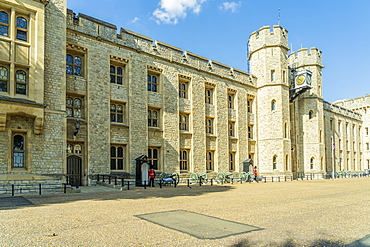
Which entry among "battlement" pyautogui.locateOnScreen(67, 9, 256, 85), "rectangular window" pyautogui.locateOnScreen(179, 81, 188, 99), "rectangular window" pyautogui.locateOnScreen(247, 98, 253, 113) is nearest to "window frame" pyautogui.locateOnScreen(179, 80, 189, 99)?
"rectangular window" pyautogui.locateOnScreen(179, 81, 188, 99)

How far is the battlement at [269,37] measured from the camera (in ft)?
110

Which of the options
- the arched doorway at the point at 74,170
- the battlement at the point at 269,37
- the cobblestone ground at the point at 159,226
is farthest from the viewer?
the battlement at the point at 269,37

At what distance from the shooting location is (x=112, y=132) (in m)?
21.1

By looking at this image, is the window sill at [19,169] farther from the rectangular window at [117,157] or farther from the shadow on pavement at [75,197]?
the rectangular window at [117,157]

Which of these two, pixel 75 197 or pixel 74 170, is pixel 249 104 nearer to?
pixel 74 170

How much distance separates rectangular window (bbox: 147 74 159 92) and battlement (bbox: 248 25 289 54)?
49.3ft

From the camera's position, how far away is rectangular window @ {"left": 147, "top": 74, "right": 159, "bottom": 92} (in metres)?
24.4

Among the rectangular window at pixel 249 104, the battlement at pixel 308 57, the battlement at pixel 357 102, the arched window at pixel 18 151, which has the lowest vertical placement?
the arched window at pixel 18 151

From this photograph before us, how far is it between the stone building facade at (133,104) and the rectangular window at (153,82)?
0.08m

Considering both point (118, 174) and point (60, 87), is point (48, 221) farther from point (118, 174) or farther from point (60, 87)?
point (118, 174)

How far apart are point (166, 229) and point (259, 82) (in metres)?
29.4

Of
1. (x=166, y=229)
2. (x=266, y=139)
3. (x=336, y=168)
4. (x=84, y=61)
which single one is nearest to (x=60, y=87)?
(x=84, y=61)

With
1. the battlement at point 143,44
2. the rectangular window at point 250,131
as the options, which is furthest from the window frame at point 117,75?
the rectangular window at point 250,131

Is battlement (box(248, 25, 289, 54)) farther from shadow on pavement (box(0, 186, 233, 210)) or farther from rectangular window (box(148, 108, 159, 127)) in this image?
shadow on pavement (box(0, 186, 233, 210))
